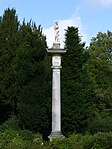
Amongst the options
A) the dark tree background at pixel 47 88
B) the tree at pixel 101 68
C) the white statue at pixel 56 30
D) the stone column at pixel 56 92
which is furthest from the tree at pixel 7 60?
the tree at pixel 101 68

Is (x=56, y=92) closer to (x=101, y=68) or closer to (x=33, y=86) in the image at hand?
(x=33, y=86)

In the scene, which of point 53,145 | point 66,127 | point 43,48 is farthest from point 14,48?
point 53,145

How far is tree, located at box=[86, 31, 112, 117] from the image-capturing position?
3528 centimetres

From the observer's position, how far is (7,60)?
28.3 metres

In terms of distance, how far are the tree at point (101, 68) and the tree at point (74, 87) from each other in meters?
11.2

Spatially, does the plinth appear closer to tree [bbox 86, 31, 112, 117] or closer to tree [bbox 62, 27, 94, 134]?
tree [bbox 62, 27, 94, 134]

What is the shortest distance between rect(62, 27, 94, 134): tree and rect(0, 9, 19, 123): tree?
19.0 feet

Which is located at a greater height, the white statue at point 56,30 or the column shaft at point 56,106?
the white statue at point 56,30

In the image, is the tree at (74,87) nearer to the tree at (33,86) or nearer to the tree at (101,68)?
the tree at (33,86)

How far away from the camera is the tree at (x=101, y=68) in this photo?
35281mm

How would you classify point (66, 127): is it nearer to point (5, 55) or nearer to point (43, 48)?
point (43, 48)

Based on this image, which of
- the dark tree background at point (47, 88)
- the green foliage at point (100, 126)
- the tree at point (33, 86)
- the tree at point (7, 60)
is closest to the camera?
the tree at point (33, 86)

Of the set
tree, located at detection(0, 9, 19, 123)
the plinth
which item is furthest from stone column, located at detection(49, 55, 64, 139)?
tree, located at detection(0, 9, 19, 123)

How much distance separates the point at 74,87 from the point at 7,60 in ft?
25.1
